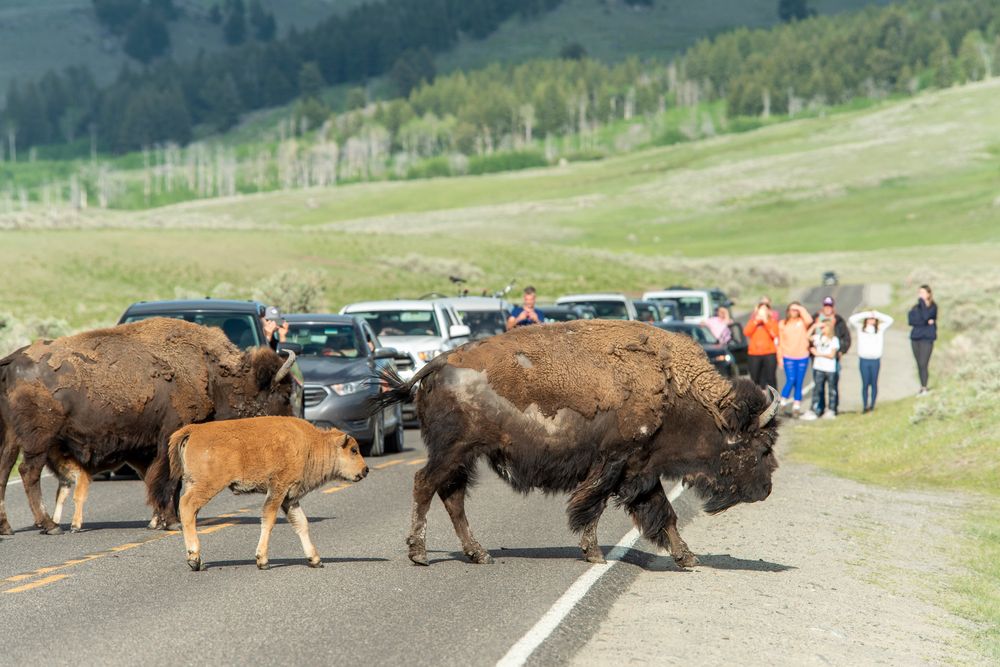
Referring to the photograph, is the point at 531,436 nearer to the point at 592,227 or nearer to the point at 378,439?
the point at 378,439

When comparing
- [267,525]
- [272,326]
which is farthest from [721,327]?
[267,525]

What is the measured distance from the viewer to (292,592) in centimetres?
938

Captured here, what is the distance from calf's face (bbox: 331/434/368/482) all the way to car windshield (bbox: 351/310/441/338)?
1397 cm

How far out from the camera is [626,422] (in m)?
10.7

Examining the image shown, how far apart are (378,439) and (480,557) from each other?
28.8 feet

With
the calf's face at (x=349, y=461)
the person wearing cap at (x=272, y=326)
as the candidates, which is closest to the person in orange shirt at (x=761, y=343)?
the person wearing cap at (x=272, y=326)

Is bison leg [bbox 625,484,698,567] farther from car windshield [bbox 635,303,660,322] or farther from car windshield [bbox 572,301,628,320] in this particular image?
car windshield [bbox 572,301,628,320]

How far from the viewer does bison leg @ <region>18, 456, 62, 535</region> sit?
471 inches

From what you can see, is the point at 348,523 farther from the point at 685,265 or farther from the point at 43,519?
the point at 685,265

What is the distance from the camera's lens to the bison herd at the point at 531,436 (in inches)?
404

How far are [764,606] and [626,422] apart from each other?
179 centimetres

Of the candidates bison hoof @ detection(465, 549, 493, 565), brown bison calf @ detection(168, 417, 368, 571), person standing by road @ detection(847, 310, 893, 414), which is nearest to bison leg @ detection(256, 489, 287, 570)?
brown bison calf @ detection(168, 417, 368, 571)

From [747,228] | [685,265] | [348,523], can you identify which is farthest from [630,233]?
[348,523]

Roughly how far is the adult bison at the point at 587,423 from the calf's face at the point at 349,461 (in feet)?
1.36
